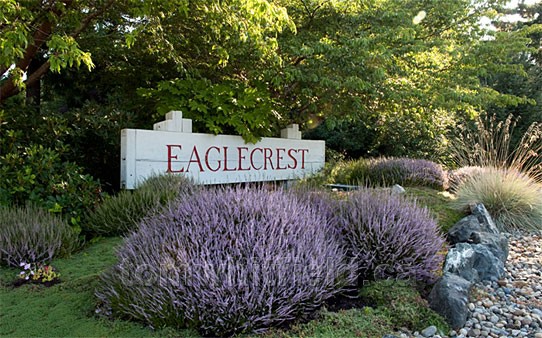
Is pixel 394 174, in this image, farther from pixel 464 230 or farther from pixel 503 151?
pixel 464 230

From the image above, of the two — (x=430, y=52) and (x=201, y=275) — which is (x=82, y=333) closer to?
(x=201, y=275)

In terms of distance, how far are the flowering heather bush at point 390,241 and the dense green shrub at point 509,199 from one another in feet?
8.12

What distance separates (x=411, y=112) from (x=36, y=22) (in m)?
6.09

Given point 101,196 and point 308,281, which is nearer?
point 308,281

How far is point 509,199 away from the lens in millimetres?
4922

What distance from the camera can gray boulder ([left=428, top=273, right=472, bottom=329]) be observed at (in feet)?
7.56

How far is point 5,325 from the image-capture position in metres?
2.04

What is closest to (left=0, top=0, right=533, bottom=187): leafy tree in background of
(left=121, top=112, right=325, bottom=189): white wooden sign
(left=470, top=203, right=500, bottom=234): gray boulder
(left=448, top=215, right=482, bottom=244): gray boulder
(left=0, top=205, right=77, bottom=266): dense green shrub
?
(left=121, top=112, right=325, bottom=189): white wooden sign

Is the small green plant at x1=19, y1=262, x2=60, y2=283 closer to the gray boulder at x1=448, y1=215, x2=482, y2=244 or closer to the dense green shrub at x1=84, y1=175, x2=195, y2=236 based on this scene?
the dense green shrub at x1=84, y1=175, x2=195, y2=236

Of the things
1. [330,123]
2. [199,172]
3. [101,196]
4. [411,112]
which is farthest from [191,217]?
[411,112]

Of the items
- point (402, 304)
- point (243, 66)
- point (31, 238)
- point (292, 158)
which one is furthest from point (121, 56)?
point (402, 304)

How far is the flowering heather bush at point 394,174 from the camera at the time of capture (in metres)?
6.86

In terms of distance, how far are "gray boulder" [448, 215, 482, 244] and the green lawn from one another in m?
1.56

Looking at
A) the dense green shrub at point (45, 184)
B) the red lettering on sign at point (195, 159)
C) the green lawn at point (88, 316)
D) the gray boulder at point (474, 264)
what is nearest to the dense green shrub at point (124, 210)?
the dense green shrub at point (45, 184)
